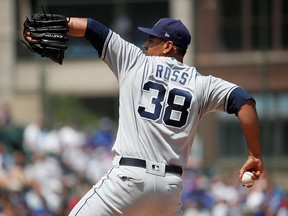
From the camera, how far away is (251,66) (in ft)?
56.0

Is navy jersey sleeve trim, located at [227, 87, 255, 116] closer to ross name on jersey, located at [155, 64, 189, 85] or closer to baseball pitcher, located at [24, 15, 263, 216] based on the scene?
baseball pitcher, located at [24, 15, 263, 216]

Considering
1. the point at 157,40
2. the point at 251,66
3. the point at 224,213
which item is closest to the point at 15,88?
the point at 251,66

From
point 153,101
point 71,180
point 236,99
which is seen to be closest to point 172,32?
point 153,101

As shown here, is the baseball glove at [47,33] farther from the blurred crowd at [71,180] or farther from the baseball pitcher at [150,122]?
the blurred crowd at [71,180]

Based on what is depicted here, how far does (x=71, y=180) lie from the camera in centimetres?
1447

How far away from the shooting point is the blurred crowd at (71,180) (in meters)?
12.5

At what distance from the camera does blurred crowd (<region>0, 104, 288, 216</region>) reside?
1255cm

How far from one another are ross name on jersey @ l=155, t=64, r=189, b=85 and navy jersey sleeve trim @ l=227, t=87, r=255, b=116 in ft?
0.95

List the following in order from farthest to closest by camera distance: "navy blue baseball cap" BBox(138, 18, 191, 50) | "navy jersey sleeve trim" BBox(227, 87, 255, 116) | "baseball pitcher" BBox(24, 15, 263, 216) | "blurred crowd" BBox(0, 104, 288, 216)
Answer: "blurred crowd" BBox(0, 104, 288, 216) → "navy blue baseball cap" BBox(138, 18, 191, 50) → "navy jersey sleeve trim" BBox(227, 87, 255, 116) → "baseball pitcher" BBox(24, 15, 263, 216)

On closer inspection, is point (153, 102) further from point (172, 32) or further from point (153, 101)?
point (172, 32)

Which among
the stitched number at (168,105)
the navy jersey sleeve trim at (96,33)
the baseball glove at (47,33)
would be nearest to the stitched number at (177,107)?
the stitched number at (168,105)

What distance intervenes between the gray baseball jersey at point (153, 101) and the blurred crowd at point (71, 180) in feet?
20.9

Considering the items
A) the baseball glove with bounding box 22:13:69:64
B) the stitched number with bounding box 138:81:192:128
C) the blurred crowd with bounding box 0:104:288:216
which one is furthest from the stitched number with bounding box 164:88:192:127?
the blurred crowd with bounding box 0:104:288:216

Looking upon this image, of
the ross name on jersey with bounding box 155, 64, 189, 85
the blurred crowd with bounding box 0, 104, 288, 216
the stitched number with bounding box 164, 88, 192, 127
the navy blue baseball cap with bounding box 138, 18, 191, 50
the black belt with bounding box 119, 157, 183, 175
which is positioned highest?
the navy blue baseball cap with bounding box 138, 18, 191, 50
